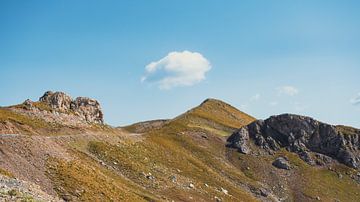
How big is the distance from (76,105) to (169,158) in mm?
30236

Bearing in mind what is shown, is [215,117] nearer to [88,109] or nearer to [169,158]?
[88,109]

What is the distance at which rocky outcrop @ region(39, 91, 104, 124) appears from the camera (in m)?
94.7

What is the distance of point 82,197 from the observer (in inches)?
1738

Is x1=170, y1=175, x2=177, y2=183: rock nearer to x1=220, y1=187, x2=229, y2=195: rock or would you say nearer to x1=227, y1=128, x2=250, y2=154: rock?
x1=220, y1=187, x2=229, y2=195: rock

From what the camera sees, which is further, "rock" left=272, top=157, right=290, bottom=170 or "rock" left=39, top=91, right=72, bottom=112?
"rock" left=272, top=157, right=290, bottom=170

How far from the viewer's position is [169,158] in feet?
298

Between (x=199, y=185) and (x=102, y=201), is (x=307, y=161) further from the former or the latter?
(x=102, y=201)

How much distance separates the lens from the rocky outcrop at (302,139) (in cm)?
11750

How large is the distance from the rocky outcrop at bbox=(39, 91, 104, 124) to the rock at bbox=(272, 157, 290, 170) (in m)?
51.8

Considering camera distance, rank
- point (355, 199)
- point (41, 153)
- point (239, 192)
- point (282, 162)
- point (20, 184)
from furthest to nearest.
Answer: point (282, 162), point (355, 199), point (239, 192), point (41, 153), point (20, 184)

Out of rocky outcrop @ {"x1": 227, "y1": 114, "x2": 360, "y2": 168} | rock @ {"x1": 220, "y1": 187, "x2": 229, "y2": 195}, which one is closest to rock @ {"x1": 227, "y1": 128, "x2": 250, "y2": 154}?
rocky outcrop @ {"x1": 227, "y1": 114, "x2": 360, "y2": 168}

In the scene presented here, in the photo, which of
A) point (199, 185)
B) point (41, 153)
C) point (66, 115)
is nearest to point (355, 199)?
point (199, 185)

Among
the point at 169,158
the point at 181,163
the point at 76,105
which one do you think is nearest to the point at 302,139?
the point at 181,163

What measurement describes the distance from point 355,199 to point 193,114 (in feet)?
233
